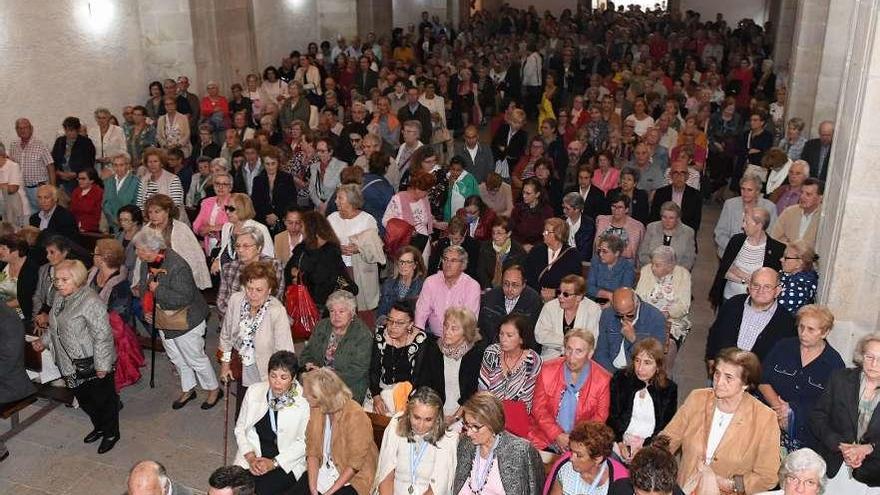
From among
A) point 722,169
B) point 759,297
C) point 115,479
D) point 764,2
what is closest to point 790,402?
point 759,297

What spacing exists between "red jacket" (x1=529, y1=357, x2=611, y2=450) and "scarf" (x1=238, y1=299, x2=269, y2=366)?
215 centimetres

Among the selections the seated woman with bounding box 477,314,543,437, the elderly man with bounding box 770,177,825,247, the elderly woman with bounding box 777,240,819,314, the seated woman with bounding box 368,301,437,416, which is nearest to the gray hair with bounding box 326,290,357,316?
the seated woman with bounding box 368,301,437,416

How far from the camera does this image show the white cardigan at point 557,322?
6.55 metres

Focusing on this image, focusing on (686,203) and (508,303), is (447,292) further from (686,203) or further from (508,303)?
(686,203)

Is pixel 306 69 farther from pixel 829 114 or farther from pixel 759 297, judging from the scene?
pixel 759 297

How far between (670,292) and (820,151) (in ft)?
13.9

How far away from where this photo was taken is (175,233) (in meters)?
7.81

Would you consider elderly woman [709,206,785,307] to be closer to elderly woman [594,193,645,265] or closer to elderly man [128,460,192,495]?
elderly woman [594,193,645,265]

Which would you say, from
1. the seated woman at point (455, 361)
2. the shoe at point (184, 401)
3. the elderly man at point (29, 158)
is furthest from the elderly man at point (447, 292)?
the elderly man at point (29, 158)

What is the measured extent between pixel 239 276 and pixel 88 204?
132 inches

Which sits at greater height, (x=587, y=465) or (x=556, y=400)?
(x=587, y=465)

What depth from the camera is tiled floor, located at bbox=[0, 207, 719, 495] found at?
6.49 m

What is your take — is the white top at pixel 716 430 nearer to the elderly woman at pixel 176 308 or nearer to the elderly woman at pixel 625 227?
the elderly woman at pixel 625 227

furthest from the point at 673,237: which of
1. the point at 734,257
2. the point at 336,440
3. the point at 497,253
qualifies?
the point at 336,440
